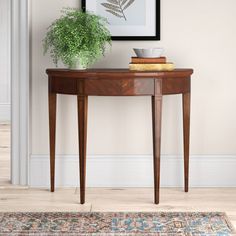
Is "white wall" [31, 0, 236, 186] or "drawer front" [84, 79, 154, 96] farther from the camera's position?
"white wall" [31, 0, 236, 186]

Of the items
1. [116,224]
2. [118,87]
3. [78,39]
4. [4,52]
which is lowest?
[116,224]

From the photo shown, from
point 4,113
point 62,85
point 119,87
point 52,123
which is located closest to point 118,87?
point 119,87

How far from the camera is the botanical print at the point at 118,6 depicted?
4.50 meters

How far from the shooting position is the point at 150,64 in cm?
413

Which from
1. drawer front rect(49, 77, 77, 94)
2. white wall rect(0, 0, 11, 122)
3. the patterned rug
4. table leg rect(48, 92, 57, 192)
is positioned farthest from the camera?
white wall rect(0, 0, 11, 122)

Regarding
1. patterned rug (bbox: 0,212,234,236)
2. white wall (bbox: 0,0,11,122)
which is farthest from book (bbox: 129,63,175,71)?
white wall (bbox: 0,0,11,122)

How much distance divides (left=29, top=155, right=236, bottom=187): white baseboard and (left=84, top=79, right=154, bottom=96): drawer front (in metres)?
0.68

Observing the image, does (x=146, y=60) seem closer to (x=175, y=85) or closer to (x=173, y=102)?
(x=175, y=85)

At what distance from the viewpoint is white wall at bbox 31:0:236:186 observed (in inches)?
178

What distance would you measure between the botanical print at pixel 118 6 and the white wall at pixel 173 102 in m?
0.19

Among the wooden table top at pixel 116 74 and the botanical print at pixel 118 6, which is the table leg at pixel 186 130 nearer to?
the wooden table top at pixel 116 74

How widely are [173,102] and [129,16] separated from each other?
0.65m

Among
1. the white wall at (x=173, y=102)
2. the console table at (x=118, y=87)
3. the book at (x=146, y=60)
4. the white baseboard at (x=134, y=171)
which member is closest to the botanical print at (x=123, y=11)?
the white wall at (x=173, y=102)

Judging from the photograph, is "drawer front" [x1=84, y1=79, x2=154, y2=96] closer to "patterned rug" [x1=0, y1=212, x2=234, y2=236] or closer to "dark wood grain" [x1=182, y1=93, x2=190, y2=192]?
"dark wood grain" [x1=182, y1=93, x2=190, y2=192]
